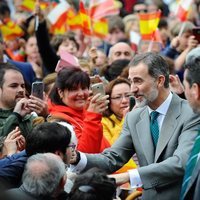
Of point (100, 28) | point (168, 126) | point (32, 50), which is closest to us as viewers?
point (168, 126)

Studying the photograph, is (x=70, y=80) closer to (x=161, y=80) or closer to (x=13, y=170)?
(x=161, y=80)

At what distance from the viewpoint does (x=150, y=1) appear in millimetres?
19922

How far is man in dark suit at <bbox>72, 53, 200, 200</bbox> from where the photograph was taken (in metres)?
6.77

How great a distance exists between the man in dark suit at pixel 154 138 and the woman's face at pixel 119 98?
2158 mm

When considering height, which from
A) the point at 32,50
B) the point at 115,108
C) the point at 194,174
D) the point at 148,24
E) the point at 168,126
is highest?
the point at 168,126

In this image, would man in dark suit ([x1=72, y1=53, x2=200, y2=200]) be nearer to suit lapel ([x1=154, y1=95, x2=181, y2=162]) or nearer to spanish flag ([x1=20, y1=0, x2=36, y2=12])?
suit lapel ([x1=154, y1=95, x2=181, y2=162])

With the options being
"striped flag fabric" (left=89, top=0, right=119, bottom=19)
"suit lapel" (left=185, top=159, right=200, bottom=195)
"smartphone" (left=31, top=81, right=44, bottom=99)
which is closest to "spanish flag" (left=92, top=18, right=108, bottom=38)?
"striped flag fabric" (left=89, top=0, right=119, bottom=19)

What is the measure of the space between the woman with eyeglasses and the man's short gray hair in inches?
116

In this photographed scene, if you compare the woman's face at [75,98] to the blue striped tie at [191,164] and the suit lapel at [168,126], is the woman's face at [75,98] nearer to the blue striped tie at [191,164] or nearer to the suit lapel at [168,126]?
the suit lapel at [168,126]

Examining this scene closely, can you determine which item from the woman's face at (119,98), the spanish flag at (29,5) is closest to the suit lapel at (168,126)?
the woman's face at (119,98)

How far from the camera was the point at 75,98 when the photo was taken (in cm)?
850

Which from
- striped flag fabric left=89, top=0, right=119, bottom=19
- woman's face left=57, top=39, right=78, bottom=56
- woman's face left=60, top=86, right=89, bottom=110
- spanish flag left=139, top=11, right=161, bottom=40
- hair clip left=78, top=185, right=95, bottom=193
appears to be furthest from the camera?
striped flag fabric left=89, top=0, right=119, bottom=19

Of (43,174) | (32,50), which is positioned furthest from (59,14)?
(43,174)

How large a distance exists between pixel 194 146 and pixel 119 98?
3238 mm
